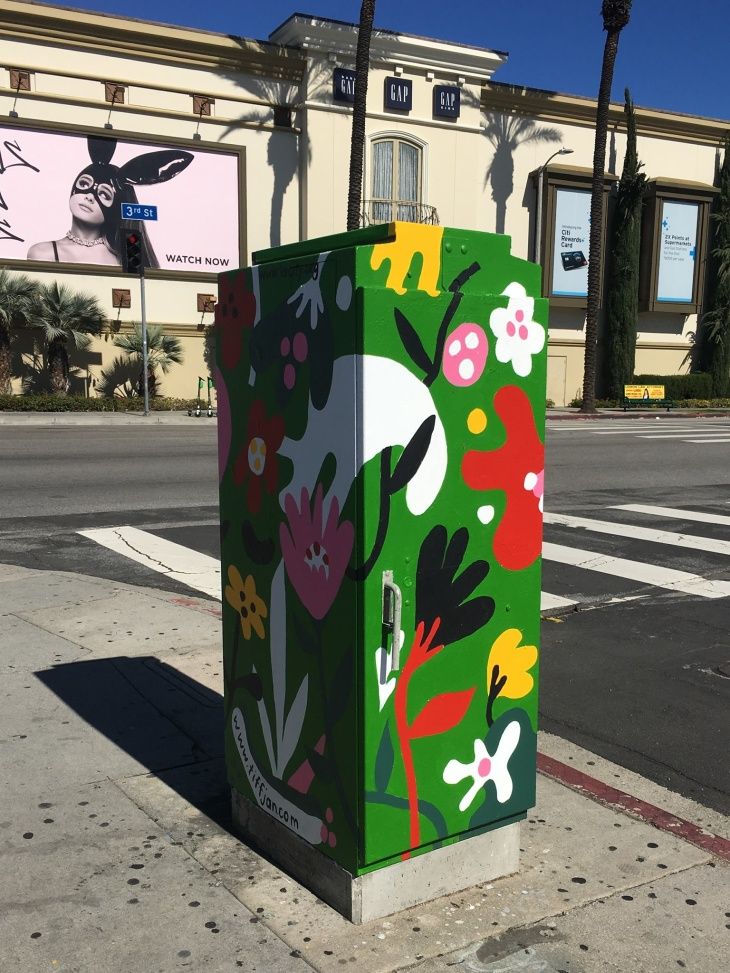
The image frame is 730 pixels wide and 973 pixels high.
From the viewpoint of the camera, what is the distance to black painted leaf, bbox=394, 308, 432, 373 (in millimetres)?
2766

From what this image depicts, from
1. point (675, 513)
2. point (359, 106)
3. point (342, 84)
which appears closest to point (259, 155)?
point (342, 84)

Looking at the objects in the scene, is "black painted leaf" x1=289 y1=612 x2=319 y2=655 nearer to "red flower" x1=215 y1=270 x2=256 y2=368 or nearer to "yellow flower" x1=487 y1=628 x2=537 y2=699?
"yellow flower" x1=487 y1=628 x2=537 y2=699

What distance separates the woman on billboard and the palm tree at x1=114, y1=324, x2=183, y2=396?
2.44 m

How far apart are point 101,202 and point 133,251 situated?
17.2 ft

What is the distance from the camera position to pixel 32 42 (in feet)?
92.2

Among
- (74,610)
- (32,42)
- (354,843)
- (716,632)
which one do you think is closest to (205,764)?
(354,843)

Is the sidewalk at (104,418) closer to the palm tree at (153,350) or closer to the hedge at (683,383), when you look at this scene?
the palm tree at (153,350)

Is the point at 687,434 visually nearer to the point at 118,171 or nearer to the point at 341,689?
the point at 118,171

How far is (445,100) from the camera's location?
3441 centimetres

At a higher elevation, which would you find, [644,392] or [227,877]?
[644,392]

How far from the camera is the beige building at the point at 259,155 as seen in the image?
28.6m

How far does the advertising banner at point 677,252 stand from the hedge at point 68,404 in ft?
73.9

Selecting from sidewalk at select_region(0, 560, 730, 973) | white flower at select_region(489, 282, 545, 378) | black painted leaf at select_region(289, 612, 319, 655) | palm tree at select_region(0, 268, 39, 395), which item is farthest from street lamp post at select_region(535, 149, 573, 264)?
black painted leaf at select_region(289, 612, 319, 655)

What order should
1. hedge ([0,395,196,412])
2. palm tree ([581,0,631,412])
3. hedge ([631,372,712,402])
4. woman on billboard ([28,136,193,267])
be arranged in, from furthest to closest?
hedge ([631,372,712,402])
palm tree ([581,0,631,412])
woman on billboard ([28,136,193,267])
hedge ([0,395,196,412])
